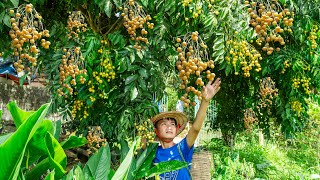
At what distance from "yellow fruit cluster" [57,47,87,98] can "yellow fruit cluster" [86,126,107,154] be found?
0.52 meters

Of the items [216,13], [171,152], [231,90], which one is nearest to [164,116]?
[171,152]

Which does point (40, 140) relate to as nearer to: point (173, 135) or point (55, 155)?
point (55, 155)

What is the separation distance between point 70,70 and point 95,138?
2.40ft

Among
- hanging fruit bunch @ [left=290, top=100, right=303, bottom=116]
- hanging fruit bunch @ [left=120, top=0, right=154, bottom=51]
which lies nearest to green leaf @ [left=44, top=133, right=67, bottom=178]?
hanging fruit bunch @ [left=120, top=0, right=154, bottom=51]

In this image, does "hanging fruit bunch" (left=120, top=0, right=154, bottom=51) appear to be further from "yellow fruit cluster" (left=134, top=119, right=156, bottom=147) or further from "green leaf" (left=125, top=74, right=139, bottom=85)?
"yellow fruit cluster" (left=134, top=119, right=156, bottom=147)

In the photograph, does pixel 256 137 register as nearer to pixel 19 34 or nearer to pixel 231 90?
pixel 231 90

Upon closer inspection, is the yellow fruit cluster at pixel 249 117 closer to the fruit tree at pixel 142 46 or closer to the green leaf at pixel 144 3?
the fruit tree at pixel 142 46

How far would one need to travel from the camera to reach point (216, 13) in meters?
1.62

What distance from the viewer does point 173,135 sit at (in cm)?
208

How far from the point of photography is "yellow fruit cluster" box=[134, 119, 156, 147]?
1953 millimetres

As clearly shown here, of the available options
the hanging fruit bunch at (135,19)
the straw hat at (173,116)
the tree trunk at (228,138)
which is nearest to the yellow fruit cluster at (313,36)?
the straw hat at (173,116)

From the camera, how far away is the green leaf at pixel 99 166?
3.74 feet

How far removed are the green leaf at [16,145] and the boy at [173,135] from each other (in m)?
1.17

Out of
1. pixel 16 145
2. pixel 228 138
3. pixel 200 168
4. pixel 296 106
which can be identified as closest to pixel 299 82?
pixel 296 106
